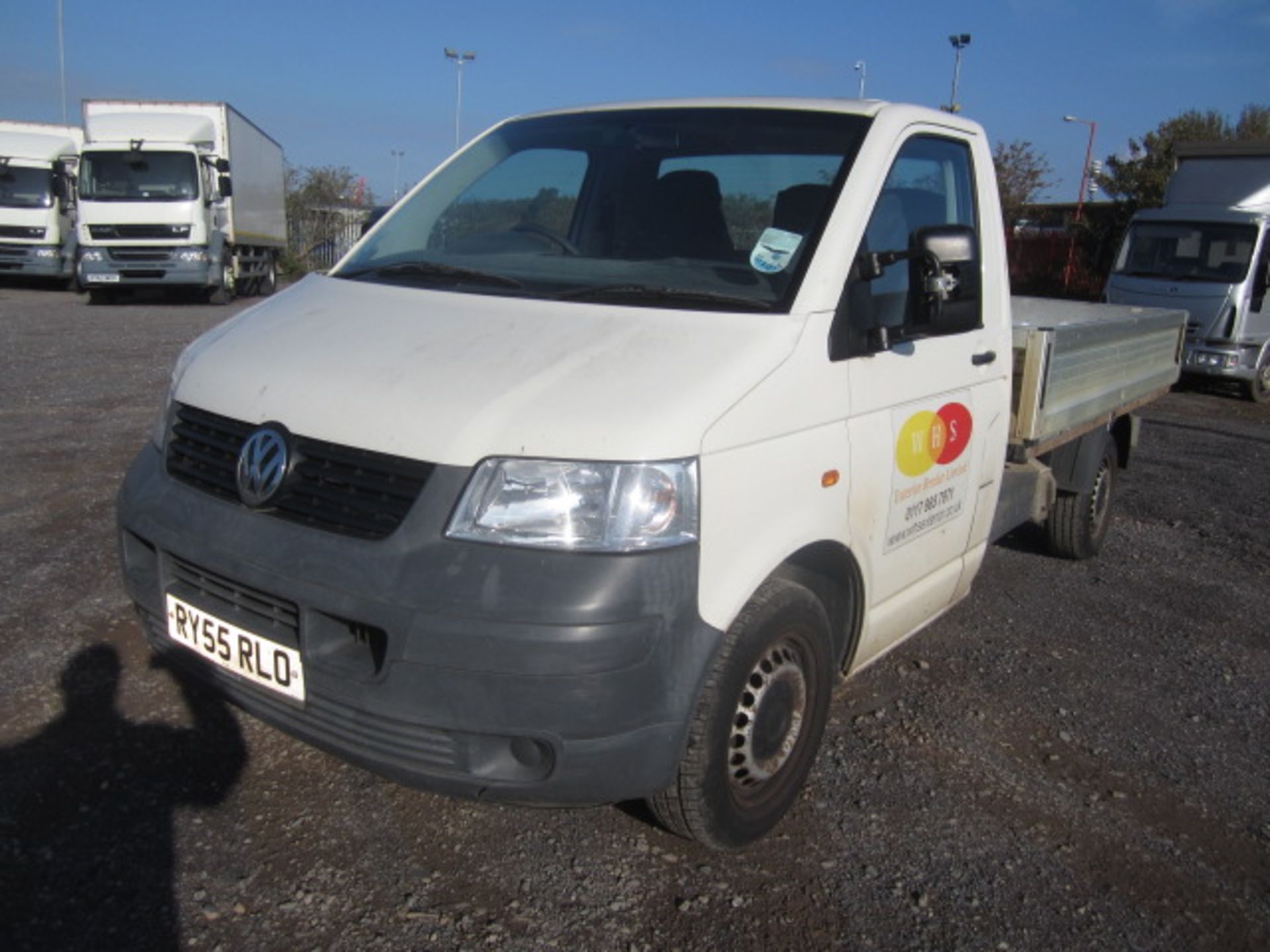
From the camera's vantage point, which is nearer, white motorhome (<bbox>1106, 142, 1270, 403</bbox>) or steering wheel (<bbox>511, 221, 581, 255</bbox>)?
steering wheel (<bbox>511, 221, 581, 255</bbox>)

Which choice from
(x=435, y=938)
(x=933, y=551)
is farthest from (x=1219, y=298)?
(x=435, y=938)

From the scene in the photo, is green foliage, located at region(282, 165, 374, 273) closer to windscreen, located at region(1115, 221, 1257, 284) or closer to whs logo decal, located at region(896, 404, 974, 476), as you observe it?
windscreen, located at region(1115, 221, 1257, 284)

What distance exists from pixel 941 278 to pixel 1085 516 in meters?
3.01

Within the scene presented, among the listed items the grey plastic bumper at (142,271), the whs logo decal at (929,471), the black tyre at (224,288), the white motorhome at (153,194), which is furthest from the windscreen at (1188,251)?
the black tyre at (224,288)

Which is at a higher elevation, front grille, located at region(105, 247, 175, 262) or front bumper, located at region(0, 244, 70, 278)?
front grille, located at region(105, 247, 175, 262)

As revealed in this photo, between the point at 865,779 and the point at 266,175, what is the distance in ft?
74.8

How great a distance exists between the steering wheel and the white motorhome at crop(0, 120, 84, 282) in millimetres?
20128

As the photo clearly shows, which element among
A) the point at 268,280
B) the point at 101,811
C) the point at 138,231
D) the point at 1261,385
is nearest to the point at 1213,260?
the point at 1261,385

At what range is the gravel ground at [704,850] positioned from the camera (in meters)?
2.58

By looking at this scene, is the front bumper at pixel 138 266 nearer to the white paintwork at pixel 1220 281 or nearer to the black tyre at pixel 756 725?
the white paintwork at pixel 1220 281

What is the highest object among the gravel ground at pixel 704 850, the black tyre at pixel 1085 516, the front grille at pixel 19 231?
the front grille at pixel 19 231

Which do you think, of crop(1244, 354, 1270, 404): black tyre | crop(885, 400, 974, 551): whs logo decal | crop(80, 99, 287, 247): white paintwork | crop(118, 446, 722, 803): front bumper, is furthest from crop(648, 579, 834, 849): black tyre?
crop(80, 99, 287, 247): white paintwork

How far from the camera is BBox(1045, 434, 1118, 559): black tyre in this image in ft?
17.9

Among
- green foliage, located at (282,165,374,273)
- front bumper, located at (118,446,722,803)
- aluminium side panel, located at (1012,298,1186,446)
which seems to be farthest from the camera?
green foliage, located at (282,165,374,273)
